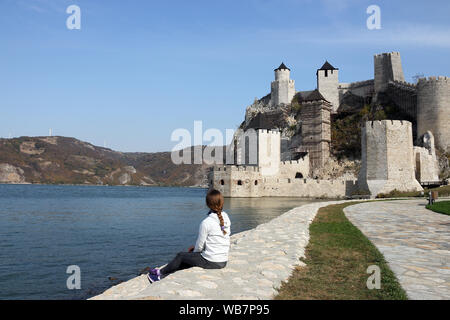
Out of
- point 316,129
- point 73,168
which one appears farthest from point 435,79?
point 73,168

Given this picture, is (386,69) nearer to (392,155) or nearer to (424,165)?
(424,165)

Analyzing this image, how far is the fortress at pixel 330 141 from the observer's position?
34750mm

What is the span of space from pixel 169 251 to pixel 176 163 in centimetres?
16106

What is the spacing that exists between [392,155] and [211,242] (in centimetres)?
3250

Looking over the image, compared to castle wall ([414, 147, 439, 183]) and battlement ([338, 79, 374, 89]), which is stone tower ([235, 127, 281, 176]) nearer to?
battlement ([338, 79, 374, 89])

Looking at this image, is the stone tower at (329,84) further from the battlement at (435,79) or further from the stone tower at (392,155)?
the stone tower at (392,155)

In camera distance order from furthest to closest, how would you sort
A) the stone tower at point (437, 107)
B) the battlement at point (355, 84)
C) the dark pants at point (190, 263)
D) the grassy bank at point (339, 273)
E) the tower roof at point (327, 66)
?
the tower roof at point (327, 66) → the battlement at point (355, 84) → the stone tower at point (437, 107) → the dark pants at point (190, 263) → the grassy bank at point (339, 273)

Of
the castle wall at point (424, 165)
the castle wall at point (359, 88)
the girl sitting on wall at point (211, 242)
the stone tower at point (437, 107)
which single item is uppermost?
the castle wall at point (359, 88)

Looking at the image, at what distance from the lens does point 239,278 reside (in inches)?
215

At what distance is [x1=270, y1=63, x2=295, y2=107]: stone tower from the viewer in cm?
6538

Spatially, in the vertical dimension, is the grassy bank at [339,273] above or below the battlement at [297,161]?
below

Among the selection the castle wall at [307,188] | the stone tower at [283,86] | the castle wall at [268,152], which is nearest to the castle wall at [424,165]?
the castle wall at [307,188]

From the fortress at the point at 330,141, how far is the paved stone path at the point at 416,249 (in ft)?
74.8

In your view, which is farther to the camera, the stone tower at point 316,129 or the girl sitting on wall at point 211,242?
the stone tower at point 316,129
